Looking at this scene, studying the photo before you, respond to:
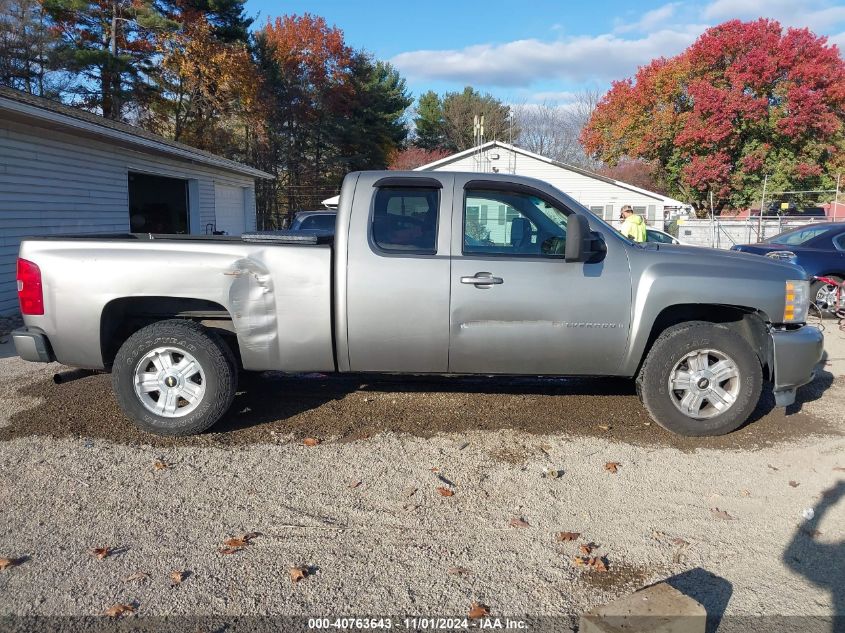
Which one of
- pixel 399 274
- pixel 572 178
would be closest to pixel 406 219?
pixel 399 274

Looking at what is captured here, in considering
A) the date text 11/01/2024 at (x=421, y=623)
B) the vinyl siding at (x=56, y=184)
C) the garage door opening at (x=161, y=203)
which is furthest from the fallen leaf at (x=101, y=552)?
the garage door opening at (x=161, y=203)

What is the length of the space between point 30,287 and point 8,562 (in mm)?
2294

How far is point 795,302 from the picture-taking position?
4.99 m

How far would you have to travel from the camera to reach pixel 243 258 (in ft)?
15.6

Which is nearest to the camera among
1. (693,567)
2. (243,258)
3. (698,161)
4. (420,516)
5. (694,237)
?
(693,567)

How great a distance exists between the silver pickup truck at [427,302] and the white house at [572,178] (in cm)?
2736

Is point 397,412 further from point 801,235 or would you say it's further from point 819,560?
point 801,235

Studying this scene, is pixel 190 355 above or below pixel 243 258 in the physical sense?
below

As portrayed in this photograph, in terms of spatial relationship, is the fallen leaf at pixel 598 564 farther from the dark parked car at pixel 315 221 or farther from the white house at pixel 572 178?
the white house at pixel 572 178

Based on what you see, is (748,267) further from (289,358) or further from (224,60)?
(224,60)

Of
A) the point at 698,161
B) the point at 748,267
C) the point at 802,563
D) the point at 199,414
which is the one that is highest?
the point at 698,161

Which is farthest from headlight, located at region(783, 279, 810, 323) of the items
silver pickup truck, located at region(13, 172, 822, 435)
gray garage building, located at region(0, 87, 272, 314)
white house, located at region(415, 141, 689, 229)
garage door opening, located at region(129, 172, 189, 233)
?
white house, located at region(415, 141, 689, 229)

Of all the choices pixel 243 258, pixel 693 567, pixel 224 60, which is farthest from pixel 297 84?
pixel 693 567

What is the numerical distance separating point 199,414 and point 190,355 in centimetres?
44
